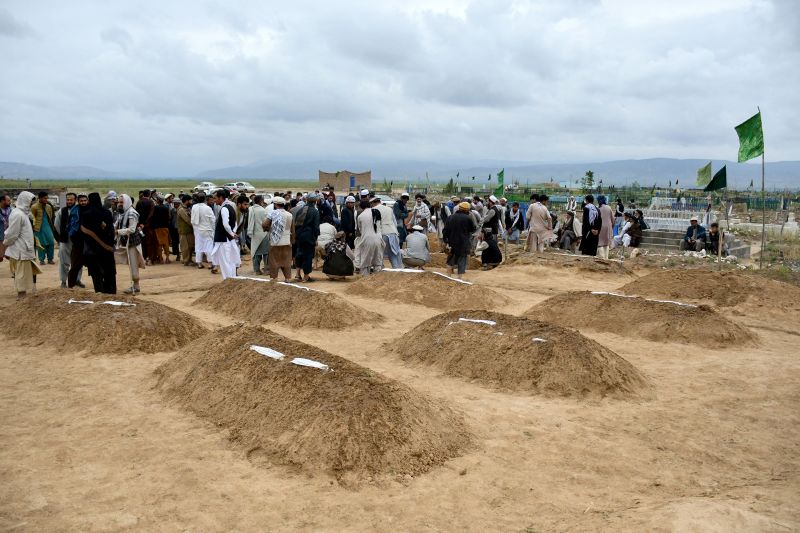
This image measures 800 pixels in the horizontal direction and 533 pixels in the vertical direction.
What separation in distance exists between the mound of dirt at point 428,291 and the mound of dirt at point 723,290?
9.55ft

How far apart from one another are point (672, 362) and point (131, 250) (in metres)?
8.25

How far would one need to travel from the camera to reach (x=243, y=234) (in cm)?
1694

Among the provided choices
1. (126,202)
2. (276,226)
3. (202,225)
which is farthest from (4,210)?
(276,226)

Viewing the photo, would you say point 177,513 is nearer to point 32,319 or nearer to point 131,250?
point 32,319

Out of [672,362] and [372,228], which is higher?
[372,228]

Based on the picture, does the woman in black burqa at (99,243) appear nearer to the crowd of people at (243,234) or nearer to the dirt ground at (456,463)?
the crowd of people at (243,234)

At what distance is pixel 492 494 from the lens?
4.46 metres

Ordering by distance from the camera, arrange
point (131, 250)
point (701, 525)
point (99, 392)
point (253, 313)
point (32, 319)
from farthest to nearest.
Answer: point (131, 250)
point (253, 313)
point (32, 319)
point (99, 392)
point (701, 525)

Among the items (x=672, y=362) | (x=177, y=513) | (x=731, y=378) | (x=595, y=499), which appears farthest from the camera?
(x=672, y=362)

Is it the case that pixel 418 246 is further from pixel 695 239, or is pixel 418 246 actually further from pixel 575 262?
pixel 695 239

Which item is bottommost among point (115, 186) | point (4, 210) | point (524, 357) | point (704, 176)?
point (524, 357)

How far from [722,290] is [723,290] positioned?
0.02m

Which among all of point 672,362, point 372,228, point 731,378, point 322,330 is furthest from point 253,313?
point 731,378

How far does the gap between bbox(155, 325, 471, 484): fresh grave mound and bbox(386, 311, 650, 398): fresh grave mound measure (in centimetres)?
143
